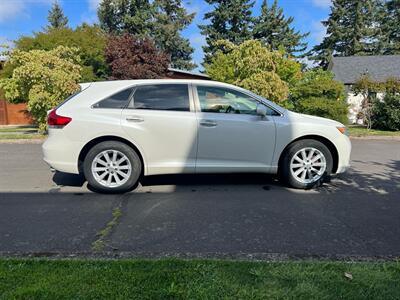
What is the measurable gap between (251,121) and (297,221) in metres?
1.76

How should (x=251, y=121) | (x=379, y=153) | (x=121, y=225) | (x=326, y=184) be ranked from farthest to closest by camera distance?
1. (x=379, y=153)
2. (x=326, y=184)
3. (x=251, y=121)
4. (x=121, y=225)

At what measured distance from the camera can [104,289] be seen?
2.40 m

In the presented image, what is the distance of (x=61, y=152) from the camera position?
4887 millimetres

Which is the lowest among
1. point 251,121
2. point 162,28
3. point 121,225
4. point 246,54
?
point 121,225

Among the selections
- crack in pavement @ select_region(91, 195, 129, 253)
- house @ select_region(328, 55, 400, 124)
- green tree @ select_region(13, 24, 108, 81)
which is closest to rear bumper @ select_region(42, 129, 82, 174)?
crack in pavement @ select_region(91, 195, 129, 253)

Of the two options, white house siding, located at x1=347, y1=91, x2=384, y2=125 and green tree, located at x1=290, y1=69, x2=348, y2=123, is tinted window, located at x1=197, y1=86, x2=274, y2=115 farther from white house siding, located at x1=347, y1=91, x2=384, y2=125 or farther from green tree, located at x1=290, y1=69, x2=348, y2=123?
white house siding, located at x1=347, y1=91, x2=384, y2=125

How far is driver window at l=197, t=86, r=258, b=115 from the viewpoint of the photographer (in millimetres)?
5113

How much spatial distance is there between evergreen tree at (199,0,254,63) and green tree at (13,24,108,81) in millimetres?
18790

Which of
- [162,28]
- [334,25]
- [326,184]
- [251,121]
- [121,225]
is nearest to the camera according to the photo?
[121,225]

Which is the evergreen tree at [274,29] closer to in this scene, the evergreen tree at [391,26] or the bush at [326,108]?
the evergreen tree at [391,26]

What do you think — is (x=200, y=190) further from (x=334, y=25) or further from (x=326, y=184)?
(x=334, y=25)

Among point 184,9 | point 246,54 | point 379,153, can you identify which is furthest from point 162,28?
point 379,153

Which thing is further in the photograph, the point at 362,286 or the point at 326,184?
the point at 326,184

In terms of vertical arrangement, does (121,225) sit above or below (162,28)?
below
